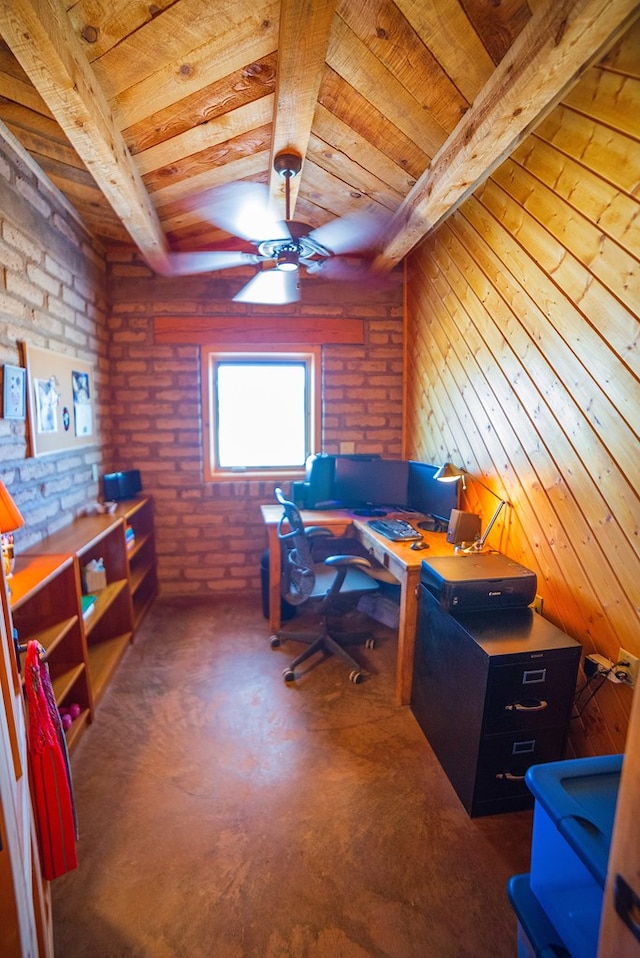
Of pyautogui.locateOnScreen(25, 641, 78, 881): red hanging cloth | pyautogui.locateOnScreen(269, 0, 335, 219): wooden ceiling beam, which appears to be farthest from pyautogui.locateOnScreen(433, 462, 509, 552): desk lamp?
pyautogui.locateOnScreen(25, 641, 78, 881): red hanging cloth

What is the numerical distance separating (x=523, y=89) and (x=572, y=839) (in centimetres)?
207

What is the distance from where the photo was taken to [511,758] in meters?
1.66

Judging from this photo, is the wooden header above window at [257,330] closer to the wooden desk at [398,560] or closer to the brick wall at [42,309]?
the brick wall at [42,309]

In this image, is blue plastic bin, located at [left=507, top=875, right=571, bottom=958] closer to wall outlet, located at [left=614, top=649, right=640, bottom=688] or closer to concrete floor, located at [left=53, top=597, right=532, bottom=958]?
concrete floor, located at [left=53, top=597, right=532, bottom=958]

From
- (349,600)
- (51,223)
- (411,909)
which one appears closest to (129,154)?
(51,223)

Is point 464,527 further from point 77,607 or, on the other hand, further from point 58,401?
point 58,401

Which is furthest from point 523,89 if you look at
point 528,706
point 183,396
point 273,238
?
point 183,396

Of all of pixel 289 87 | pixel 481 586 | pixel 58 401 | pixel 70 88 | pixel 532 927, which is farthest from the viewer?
pixel 58 401

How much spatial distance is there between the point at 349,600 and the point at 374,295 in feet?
7.93

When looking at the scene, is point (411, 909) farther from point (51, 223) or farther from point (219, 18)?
point (51, 223)

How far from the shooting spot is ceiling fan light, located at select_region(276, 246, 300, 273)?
2121 millimetres

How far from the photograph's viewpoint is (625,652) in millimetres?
1551

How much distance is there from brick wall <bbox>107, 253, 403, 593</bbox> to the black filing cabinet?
7.12ft

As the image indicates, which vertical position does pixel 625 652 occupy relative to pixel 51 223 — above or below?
below
